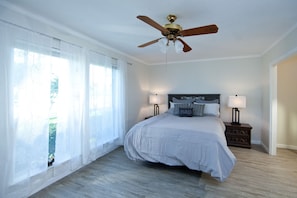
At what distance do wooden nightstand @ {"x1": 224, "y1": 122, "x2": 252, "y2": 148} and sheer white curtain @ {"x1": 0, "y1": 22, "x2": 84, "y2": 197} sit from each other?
3511mm

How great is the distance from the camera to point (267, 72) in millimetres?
3562

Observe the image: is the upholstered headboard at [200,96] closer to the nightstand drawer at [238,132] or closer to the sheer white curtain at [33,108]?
the nightstand drawer at [238,132]

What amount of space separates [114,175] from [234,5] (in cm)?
292

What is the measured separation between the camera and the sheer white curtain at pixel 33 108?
1799 millimetres

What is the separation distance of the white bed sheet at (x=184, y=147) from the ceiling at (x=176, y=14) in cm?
164

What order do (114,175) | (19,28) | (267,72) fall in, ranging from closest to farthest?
(19,28) → (114,175) → (267,72)

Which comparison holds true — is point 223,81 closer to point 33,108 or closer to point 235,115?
point 235,115

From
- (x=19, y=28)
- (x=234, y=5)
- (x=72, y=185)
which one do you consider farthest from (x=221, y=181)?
(x=19, y=28)

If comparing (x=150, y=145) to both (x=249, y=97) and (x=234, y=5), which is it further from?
(x=249, y=97)

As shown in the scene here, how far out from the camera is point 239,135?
385cm

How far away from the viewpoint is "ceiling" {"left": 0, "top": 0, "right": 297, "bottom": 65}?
5.95 feet

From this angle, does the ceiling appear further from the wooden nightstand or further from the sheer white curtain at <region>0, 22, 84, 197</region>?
the wooden nightstand

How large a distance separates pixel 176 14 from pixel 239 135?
3.28m

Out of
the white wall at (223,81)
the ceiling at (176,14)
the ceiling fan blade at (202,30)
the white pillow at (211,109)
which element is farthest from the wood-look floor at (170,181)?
the ceiling at (176,14)
